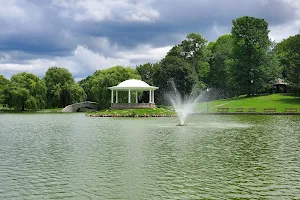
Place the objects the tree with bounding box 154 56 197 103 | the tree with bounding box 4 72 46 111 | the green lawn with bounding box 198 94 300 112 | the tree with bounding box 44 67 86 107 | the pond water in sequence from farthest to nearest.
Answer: the tree with bounding box 154 56 197 103 → the tree with bounding box 44 67 86 107 → the tree with bounding box 4 72 46 111 → the green lawn with bounding box 198 94 300 112 → the pond water

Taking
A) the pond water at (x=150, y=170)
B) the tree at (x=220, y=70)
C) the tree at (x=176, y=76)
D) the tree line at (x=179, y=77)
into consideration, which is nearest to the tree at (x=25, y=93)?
the tree line at (x=179, y=77)

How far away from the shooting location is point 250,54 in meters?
79.7

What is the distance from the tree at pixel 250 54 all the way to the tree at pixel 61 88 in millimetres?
33974

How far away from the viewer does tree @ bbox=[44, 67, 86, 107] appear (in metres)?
80.4

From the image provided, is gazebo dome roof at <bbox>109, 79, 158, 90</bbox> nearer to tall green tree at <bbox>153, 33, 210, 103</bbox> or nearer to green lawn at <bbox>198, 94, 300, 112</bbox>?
green lawn at <bbox>198, 94, 300, 112</bbox>

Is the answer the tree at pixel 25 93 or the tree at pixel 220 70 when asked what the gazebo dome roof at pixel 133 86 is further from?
the tree at pixel 220 70

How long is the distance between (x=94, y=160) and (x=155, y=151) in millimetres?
3568

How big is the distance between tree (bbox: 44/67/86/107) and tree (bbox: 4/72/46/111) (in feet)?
13.1

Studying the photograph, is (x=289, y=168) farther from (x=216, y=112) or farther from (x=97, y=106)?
(x=97, y=106)

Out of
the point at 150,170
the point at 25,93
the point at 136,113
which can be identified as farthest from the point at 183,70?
the point at 150,170

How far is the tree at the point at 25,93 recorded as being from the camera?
73.1 m

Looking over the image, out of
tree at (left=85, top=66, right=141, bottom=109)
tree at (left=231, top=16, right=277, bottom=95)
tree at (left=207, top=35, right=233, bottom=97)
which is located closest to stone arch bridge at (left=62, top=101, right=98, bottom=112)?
tree at (left=85, top=66, right=141, bottom=109)

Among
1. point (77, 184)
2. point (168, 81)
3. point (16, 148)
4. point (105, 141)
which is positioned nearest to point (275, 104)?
point (168, 81)

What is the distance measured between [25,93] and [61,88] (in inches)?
391
